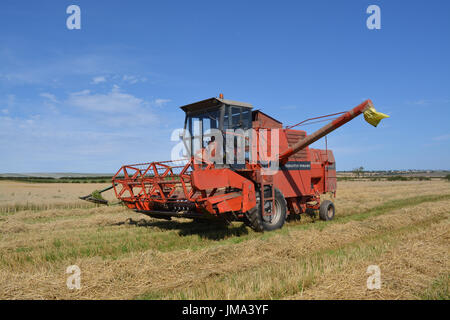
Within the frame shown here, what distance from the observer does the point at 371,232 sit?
24.8 feet

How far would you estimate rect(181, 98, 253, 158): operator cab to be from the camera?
7132mm

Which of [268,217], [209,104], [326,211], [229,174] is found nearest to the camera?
[229,174]

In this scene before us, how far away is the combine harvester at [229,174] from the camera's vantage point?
21.4ft

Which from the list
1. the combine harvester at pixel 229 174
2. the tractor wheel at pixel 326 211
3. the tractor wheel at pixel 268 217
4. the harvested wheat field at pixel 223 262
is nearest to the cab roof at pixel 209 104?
the combine harvester at pixel 229 174

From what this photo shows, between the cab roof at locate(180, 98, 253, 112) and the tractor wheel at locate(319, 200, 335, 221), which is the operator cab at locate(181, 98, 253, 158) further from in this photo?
the tractor wheel at locate(319, 200, 335, 221)

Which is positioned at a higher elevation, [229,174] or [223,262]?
[229,174]

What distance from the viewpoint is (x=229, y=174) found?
6.68m

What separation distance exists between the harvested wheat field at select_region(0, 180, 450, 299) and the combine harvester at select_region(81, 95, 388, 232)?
640mm

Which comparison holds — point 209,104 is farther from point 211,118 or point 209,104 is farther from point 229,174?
point 229,174

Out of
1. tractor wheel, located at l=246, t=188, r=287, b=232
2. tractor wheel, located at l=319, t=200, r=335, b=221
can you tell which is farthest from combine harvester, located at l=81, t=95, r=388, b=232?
tractor wheel, located at l=319, t=200, r=335, b=221

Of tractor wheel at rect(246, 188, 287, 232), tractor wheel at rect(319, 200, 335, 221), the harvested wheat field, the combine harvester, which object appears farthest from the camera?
tractor wheel at rect(319, 200, 335, 221)

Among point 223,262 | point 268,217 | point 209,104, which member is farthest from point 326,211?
point 223,262

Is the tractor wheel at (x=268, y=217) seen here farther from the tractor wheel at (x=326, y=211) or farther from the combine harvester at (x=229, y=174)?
the tractor wheel at (x=326, y=211)

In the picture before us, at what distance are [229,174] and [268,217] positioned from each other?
1821 millimetres
